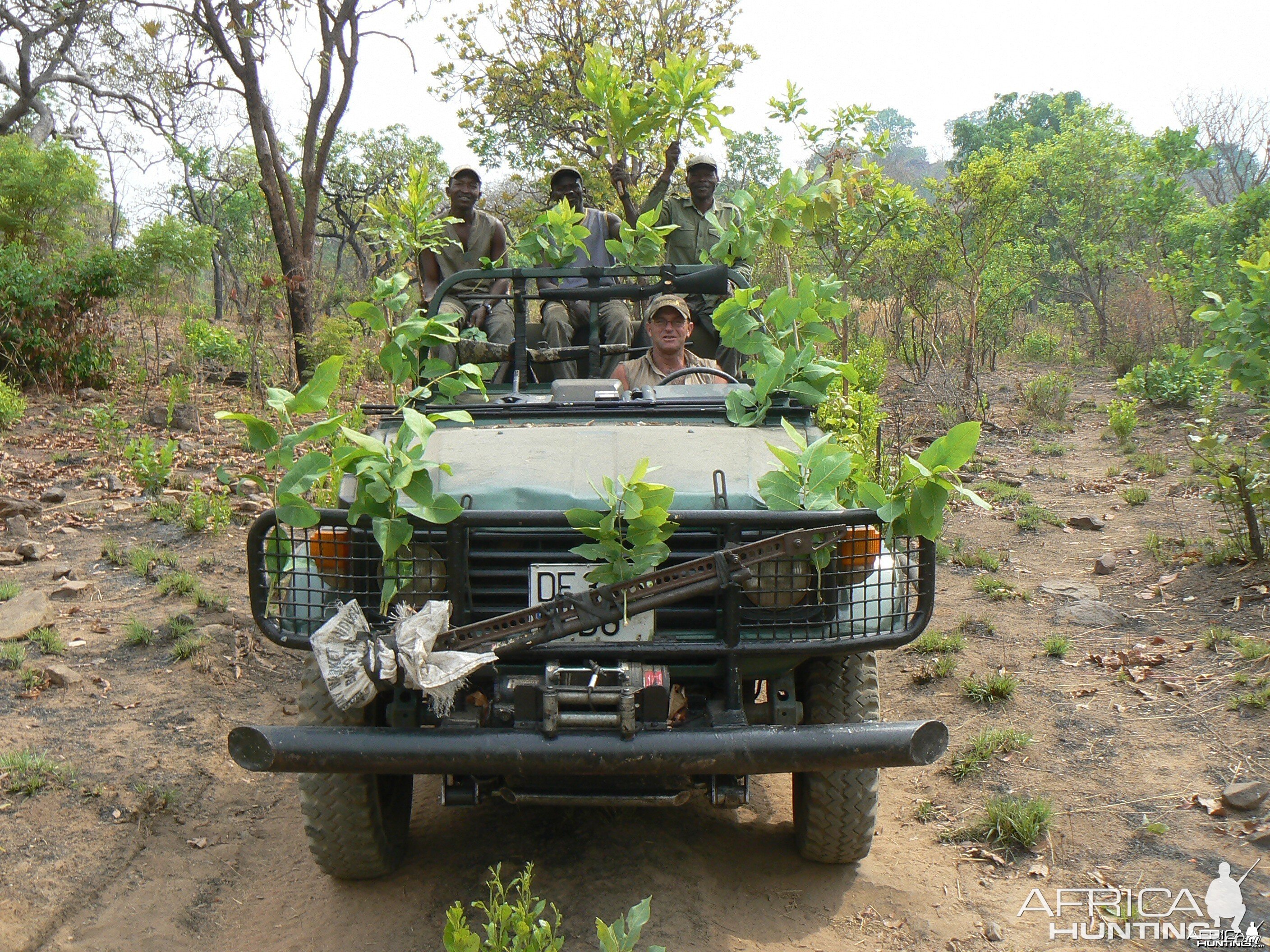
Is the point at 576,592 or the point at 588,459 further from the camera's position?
the point at 588,459

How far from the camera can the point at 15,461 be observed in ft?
27.2

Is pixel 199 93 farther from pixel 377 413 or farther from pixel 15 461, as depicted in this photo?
pixel 377 413

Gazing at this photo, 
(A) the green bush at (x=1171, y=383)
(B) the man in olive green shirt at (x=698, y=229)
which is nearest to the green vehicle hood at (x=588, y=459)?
(B) the man in olive green shirt at (x=698, y=229)

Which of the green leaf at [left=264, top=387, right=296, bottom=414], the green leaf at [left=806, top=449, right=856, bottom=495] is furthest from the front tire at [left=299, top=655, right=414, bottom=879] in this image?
the green leaf at [left=806, top=449, right=856, bottom=495]

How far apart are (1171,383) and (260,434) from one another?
11549mm

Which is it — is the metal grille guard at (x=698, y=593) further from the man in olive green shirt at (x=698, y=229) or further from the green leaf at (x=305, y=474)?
the man in olive green shirt at (x=698, y=229)

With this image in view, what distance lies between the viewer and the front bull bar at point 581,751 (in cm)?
270

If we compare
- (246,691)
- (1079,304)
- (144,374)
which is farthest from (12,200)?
(1079,304)

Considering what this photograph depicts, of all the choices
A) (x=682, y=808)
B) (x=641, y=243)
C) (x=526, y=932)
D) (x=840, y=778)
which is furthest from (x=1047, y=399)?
(x=526, y=932)

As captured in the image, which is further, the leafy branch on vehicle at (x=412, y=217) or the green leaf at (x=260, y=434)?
the leafy branch on vehicle at (x=412, y=217)

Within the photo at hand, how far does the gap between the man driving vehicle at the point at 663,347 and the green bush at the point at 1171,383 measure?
813 centimetres

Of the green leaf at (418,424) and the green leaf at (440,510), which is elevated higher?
the green leaf at (418,424)

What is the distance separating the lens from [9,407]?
8969mm

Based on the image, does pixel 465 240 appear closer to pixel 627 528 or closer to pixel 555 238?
pixel 555 238
